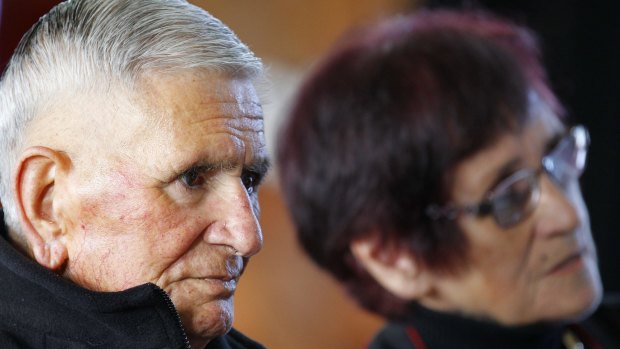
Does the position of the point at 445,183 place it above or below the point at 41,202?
below

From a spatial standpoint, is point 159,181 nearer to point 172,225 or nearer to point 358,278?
point 172,225

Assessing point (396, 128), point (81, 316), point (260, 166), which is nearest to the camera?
point (81, 316)

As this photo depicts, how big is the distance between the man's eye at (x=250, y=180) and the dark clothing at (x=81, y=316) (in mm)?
252

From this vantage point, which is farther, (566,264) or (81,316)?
(566,264)

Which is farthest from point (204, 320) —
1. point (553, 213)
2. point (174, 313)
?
point (553, 213)

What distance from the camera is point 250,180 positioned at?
1.49 m

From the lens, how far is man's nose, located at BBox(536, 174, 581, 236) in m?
1.60

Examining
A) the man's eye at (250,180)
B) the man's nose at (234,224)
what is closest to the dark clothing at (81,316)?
the man's nose at (234,224)

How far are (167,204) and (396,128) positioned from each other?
0.45 meters

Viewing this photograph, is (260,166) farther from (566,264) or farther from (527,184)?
(566,264)

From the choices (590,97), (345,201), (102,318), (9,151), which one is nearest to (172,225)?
(102,318)

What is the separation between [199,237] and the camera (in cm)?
135

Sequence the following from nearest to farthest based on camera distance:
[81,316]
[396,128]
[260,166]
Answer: [81,316]
[260,166]
[396,128]

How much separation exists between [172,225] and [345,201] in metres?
0.40
